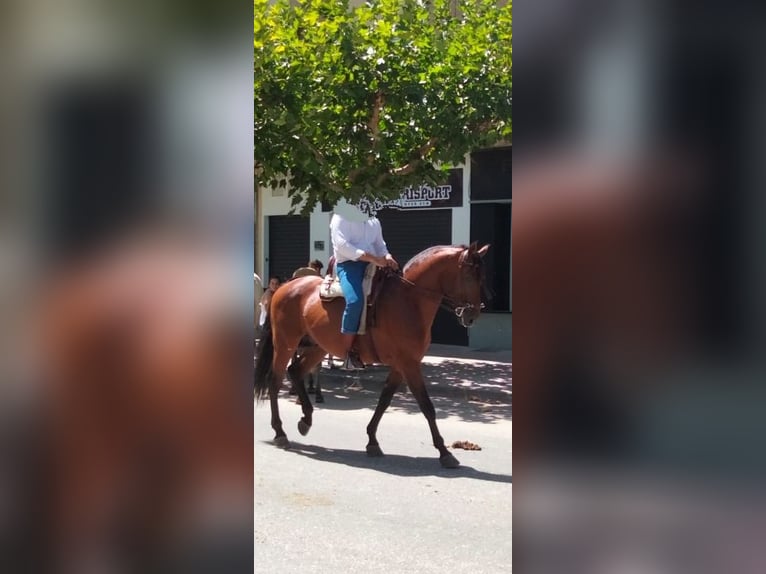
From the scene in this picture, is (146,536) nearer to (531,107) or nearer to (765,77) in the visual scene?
(531,107)

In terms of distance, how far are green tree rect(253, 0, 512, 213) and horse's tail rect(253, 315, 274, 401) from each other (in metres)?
2.85

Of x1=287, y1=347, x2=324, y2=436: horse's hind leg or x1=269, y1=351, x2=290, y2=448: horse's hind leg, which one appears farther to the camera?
x1=287, y1=347, x2=324, y2=436: horse's hind leg

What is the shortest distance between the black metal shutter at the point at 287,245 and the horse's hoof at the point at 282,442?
38.2ft

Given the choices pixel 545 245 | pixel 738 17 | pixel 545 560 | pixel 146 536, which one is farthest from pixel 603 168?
pixel 146 536

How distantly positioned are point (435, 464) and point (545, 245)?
20.0 feet

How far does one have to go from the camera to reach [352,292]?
754 cm

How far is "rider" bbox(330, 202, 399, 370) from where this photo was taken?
24.6ft

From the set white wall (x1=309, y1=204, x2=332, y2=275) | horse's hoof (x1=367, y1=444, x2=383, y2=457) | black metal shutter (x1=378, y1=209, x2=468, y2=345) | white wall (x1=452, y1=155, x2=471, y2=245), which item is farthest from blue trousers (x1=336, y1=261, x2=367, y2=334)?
white wall (x1=309, y1=204, x2=332, y2=275)

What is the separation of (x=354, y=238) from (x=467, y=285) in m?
1.26

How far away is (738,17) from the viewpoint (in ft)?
3.07

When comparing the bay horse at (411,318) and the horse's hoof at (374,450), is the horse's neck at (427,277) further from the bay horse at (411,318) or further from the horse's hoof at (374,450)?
the horse's hoof at (374,450)

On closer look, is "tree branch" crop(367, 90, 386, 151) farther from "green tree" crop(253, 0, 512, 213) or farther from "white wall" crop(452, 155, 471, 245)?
"white wall" crop(452, 155, 471, 245)

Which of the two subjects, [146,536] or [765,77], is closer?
[765,77]

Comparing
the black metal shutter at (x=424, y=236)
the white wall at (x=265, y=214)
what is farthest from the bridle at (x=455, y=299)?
the white wall at (x=265, y=214)
